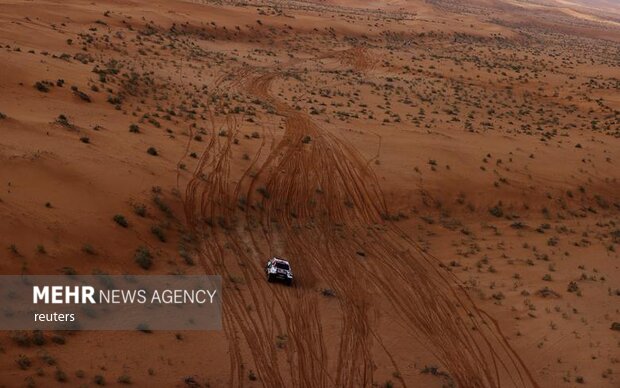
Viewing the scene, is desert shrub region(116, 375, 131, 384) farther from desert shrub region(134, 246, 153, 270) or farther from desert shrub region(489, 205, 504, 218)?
desert shrub region(489, 205, 504, 218)

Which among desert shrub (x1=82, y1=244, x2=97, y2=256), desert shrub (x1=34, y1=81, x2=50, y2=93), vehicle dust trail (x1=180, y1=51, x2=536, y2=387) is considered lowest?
vehicle dust trail (x1=180, y1=51, x2=536, y2=387)

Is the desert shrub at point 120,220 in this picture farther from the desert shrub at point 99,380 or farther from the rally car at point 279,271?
the desert shrub at point 99,380

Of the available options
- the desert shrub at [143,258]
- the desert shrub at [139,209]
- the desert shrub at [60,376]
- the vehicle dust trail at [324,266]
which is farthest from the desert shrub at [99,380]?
the desert shrub at [139,209]

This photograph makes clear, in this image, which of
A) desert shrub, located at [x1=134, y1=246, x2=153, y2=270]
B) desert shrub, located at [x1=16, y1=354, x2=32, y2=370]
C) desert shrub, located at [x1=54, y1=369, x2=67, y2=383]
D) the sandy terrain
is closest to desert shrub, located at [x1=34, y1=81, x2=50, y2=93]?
the sandy terrain

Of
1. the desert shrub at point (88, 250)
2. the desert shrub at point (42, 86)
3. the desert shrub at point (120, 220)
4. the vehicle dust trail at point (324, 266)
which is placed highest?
the desert shrub at point (42, 86)

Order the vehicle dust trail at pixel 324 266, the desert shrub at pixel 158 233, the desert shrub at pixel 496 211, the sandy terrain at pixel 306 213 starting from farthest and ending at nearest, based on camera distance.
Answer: the desert shrub at pixel 496 211, the desert shrub at pixel 158 233, the vehicle dust trail at pixel 324 266, the sandy terrain at pixel 306 213

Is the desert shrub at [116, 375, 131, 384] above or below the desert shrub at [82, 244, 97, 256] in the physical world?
below

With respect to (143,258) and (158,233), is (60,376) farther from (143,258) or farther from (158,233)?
(158,233)
